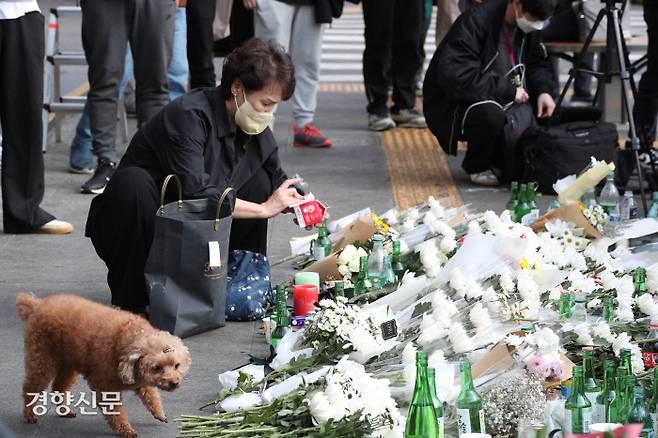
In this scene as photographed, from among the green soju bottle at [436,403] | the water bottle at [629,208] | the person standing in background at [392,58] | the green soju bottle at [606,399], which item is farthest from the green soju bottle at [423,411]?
the person standing in background at [392,58]

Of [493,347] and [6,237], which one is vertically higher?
[493,347]

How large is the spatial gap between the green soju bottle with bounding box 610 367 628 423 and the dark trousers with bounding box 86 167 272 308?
2.31 meters

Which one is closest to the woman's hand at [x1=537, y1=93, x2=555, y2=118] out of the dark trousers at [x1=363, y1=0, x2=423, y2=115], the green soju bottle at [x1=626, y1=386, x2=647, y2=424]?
the dark trousers at [x1=363, y1=0, x2=423, y2=115]

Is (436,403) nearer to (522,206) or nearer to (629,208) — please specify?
(522,206)

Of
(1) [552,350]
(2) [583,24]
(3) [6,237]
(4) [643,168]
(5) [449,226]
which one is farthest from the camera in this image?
(2) [583,24]

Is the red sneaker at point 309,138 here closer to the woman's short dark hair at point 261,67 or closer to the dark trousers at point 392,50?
the dark trousers at point 392,50

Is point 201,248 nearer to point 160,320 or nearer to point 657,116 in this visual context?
point 160,320

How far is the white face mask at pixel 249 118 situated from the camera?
5.36 metres

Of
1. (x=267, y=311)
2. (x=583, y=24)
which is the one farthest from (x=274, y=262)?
(x=583, y=24)

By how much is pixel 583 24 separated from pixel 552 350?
6118mm

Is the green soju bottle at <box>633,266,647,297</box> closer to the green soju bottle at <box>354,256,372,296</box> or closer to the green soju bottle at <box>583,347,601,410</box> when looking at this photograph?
the green soju bottle at <box>583,347,601,410</box>

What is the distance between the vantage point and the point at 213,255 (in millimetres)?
4973

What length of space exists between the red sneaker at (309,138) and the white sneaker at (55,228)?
287 cm

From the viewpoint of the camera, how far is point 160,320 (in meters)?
5.05
